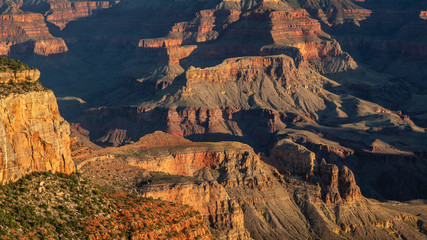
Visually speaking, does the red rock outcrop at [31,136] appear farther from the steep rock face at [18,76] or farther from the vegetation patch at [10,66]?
the vegetation patch at [10,66]

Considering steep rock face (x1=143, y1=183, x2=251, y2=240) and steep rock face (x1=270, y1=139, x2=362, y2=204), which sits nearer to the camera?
steep rock face (x1=143, y1=183, x2=251, y2=240)

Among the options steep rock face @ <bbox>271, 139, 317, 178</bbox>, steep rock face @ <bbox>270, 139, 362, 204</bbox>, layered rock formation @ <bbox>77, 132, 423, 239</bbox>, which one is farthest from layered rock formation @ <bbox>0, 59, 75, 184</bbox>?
steep rock face @ <bbox>271, 139, 317, 178</bbox>

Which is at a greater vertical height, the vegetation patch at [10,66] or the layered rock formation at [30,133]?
the vegetation patch at [10,66]

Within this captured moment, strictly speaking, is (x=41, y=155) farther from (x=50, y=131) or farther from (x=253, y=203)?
(x=253, y=203)

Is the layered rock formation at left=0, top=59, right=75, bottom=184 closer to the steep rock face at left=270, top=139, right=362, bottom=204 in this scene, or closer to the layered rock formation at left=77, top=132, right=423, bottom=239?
the layered rock formation at left=77, top=132, right=423, bottom=239

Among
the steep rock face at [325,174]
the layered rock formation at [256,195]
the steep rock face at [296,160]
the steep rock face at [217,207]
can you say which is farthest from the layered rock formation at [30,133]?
the steep rock face at [296,160]

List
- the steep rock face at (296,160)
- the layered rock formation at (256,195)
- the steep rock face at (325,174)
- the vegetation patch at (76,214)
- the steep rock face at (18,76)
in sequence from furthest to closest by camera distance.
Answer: the steep rock face at (296,160) → the steep rock face at (325,174) → the layered rock formation at (256,195) → the steep rock face at (18,76) → the vegetation patch at (76,214)

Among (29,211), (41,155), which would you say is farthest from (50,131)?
(29,211)

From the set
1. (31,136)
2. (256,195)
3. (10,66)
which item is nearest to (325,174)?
(256,195)
